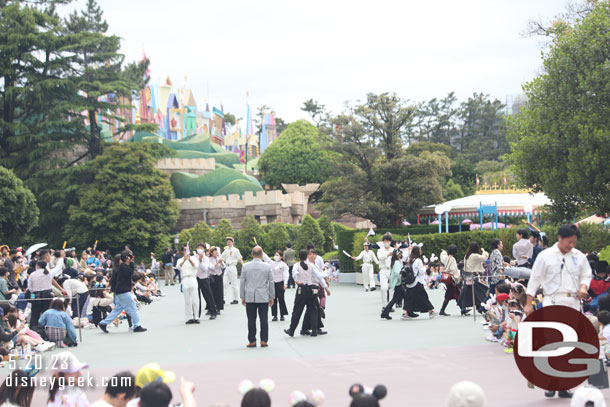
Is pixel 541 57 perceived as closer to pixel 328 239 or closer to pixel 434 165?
pixel 434 165

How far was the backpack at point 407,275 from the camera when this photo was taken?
14.3m

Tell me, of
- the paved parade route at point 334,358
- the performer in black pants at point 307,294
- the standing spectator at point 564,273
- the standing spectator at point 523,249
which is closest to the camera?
the standing spectator at point 564,273

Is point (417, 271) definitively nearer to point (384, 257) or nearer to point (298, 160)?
point (384, 257)

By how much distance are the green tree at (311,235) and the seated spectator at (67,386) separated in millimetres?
31978

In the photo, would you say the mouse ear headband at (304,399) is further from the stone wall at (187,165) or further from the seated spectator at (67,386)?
the stone wall at (187,165)

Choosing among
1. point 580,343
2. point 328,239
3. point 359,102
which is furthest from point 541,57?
point 328,239

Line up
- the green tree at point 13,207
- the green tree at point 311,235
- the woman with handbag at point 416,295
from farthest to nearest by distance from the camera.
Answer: the green tree at point 311,235 → the green tree at point 13,207 → the woman with handbag at point 416,295

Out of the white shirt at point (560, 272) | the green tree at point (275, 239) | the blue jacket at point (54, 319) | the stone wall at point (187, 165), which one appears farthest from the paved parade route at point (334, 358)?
the stone wall at point (187, 165)

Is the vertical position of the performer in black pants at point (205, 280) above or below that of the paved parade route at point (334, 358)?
above

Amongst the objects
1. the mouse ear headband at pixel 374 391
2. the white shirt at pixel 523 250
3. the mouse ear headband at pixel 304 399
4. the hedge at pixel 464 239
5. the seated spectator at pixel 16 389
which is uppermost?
the hedge at pixel 464 239

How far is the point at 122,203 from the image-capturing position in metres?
39.0

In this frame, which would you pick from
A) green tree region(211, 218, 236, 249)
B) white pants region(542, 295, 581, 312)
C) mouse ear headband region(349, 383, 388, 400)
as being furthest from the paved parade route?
green tree region(211, 218, 236, 249)

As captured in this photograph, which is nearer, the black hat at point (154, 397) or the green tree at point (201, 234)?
the black hat at point (154, 397)

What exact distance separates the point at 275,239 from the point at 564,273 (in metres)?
32.7
